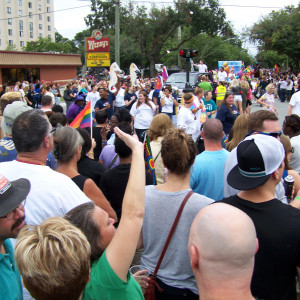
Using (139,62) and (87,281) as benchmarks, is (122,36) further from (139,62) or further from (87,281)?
(87,281)

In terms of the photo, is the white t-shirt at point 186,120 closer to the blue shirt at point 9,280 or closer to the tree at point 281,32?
the blue shirt at point 9,280

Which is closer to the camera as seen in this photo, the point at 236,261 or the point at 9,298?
the point at 236,261

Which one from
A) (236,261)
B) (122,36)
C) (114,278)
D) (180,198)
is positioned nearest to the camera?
(236,261)

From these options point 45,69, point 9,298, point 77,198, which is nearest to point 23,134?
point 77,198

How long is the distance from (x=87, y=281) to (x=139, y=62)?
173ft

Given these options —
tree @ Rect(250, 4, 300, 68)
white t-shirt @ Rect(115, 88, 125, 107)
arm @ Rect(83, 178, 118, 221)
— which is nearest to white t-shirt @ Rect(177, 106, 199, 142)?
white t-shirt @ Rect(115, 88, 125, 107)

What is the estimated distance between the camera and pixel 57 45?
70000 mm

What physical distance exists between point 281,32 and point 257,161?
38035 mm

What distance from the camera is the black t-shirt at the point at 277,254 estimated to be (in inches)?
76.1

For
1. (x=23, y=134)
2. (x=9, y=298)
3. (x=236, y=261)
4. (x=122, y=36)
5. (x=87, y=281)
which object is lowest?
(x=9, y=298)

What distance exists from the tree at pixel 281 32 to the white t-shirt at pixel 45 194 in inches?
1475

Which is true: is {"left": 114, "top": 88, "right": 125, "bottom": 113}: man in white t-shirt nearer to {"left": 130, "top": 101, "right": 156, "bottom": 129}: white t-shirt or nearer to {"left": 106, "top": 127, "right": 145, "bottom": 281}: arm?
{"left": 130, "top": 101, "right": 156, "bottom": 129}: white t-shirt

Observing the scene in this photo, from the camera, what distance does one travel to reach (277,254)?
1.95 meters

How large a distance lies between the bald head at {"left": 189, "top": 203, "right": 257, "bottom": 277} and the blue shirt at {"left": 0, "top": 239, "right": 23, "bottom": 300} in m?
1.04
